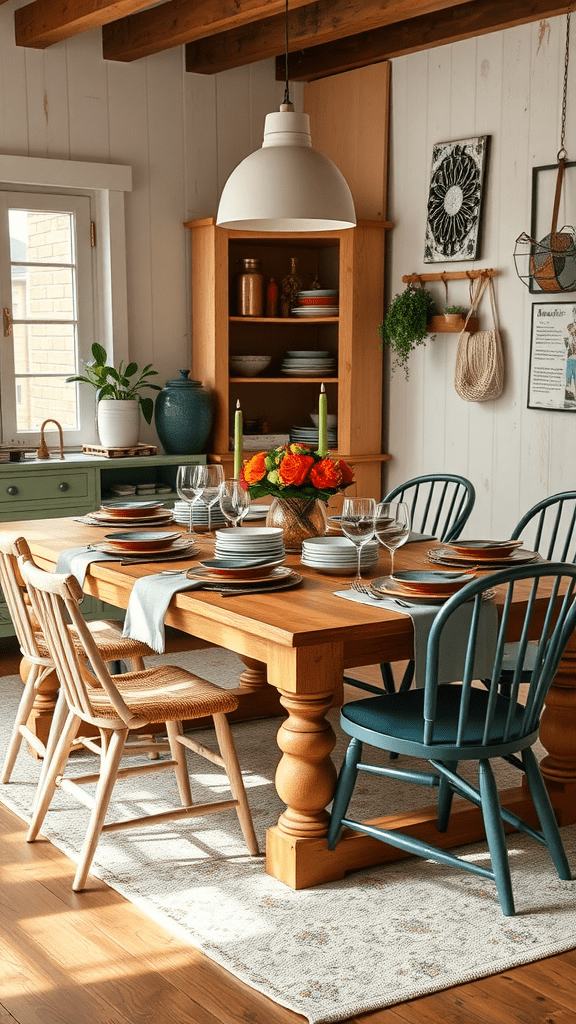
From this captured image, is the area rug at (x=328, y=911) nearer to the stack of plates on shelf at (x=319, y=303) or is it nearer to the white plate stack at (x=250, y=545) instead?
the white plate stack at (x=250, y=545)

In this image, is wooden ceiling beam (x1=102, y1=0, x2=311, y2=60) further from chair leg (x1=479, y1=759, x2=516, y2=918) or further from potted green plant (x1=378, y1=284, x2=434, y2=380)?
chair leg (x1=479, y1=759, x2=516, y2=918)

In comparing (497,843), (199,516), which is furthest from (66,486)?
(497,843)

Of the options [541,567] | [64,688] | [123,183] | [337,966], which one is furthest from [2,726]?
[123,183]

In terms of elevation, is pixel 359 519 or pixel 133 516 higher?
pixel 359 519

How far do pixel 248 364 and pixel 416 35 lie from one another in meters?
1.66

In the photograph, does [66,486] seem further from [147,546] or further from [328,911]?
[328,911]

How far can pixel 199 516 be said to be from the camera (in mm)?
3574

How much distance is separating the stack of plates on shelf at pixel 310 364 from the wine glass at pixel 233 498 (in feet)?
7.92

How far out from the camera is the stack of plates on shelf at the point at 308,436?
549 cm

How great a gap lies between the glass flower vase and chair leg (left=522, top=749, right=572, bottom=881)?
92 cm

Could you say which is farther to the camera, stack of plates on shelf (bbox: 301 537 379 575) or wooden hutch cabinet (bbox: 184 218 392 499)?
wooden hutch cabinet (bbox: 184 218 392 499)

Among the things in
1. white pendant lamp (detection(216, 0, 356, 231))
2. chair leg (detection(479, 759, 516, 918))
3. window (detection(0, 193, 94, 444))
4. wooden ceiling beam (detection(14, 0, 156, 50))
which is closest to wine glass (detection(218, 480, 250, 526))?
white pendant lamp (detection(216, 0, 356, 231))

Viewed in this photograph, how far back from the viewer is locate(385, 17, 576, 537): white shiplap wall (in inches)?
182

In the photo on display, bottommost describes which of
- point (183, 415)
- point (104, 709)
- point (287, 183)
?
point (104, 709)
